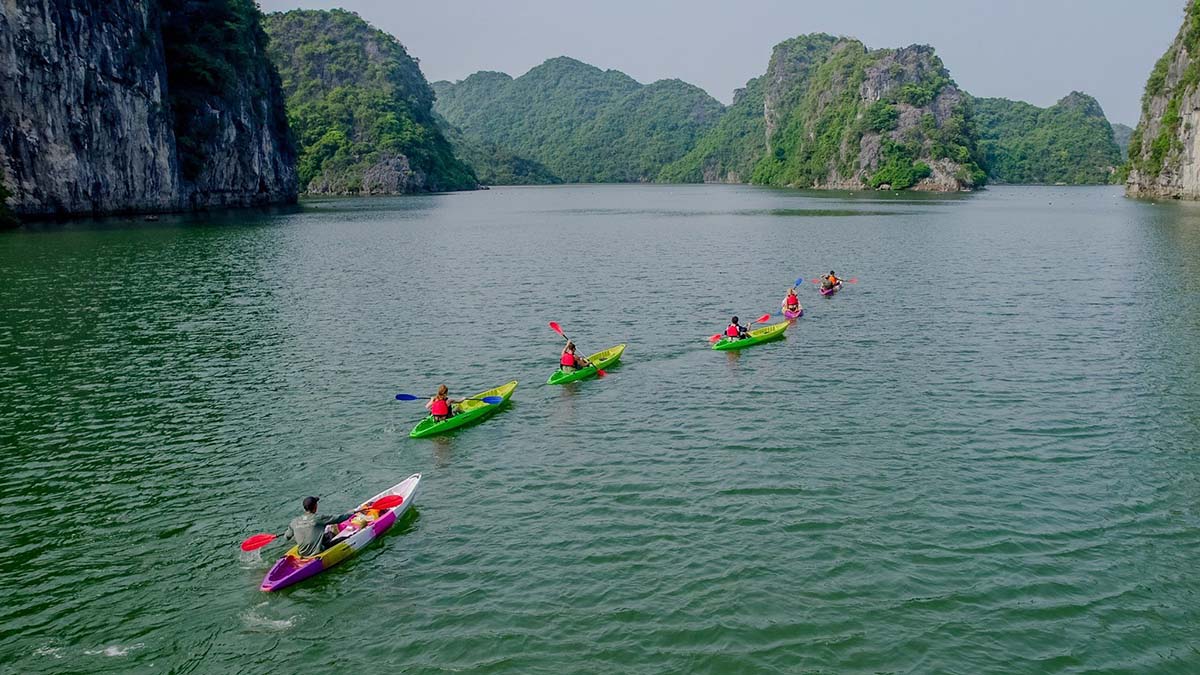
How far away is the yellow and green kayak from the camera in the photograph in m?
24.9

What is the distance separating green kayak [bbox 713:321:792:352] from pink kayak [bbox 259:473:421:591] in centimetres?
1823

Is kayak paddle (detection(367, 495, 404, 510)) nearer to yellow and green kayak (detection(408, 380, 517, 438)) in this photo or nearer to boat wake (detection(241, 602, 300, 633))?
boat wake (detection(241, 602, 300, 633))

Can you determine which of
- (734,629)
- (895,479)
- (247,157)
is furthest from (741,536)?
(247,157)

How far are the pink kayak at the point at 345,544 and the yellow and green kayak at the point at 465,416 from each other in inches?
195

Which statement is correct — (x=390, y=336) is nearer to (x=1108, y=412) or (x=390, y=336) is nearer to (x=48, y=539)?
(x=48, y=539)

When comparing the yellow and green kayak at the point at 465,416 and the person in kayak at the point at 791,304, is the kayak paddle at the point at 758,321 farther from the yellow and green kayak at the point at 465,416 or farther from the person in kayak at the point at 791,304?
the yellow and green kayak at the point at 465,416

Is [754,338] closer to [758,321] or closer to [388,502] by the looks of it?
[758,321]

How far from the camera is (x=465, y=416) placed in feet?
84.2

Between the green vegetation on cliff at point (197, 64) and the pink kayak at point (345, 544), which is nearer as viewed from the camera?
the pink kayak at point (345, 544)

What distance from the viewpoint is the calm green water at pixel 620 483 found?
14508 millimetres

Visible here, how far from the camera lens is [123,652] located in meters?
14.2

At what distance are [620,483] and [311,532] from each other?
743cm

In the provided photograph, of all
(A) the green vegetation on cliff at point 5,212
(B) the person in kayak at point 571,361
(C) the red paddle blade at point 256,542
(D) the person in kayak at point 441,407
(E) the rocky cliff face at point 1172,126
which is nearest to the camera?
(C) the red paddle blade at point 256,542

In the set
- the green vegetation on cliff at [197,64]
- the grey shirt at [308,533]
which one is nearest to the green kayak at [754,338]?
the grey shirt at [308,533]
